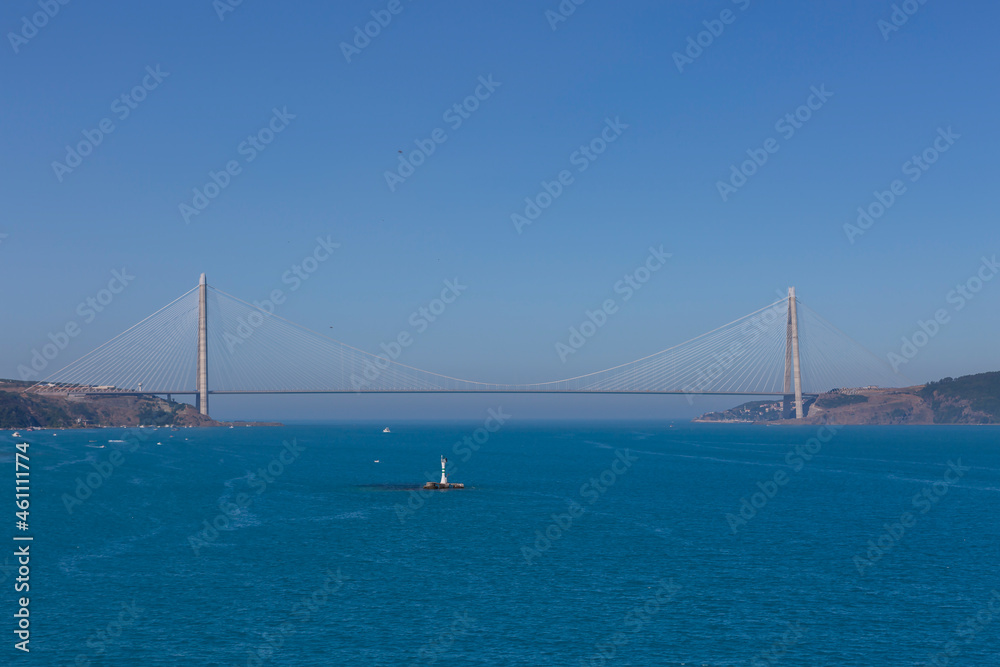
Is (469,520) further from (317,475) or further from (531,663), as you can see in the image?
(317,475)

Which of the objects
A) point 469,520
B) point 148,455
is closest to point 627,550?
point 469,520

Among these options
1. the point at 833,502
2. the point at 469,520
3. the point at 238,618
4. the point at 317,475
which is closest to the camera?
the point at 238,618

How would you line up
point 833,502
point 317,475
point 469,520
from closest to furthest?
1. point 469,520
2. point 833,502
3. point 317,475

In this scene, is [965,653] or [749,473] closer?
[965,653]

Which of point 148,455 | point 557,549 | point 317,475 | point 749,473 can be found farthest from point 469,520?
point 148,455

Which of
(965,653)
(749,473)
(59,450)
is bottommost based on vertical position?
(965,653)

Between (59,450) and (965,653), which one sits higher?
(59,450)

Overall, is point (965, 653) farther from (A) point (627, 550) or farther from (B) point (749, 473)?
(B) point (749, 473)
